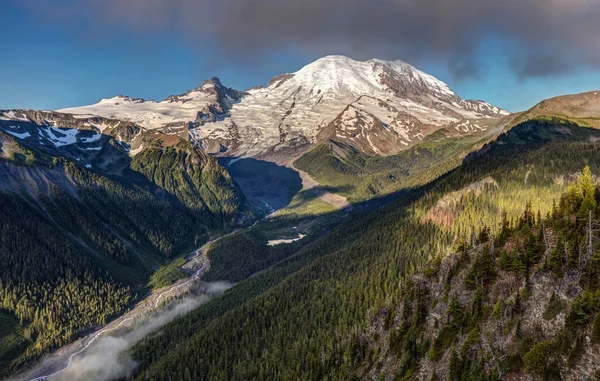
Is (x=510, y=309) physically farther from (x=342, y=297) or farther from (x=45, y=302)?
(x=45, y=302)

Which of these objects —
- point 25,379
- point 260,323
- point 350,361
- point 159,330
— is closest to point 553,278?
point 350,361

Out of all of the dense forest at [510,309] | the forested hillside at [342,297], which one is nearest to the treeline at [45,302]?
the forested hillside at [342,297]

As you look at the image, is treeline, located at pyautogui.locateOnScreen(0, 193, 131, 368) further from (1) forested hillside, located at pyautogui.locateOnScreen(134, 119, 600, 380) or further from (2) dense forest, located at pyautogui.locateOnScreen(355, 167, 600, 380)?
(2) dense forest, located at pyautogui.locateOnScreen(355, 167, 600, 380)

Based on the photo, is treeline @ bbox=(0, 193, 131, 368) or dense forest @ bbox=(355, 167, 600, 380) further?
treeline @ bbox=(0, 193, 131, 368)

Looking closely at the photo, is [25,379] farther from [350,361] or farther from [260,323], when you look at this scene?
[350,361]

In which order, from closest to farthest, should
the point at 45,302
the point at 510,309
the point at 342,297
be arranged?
1. the point at 510,309
2. the point at 342,297
3. the point at 45,302

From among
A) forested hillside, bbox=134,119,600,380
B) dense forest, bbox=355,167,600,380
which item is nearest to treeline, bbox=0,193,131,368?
forested hillside, bbox=134,119,600,380

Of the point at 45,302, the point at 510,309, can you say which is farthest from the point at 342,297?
the point at 45,302

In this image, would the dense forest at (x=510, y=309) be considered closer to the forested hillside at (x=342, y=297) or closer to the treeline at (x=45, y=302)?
the forested hillside at (x=342, y=297)
